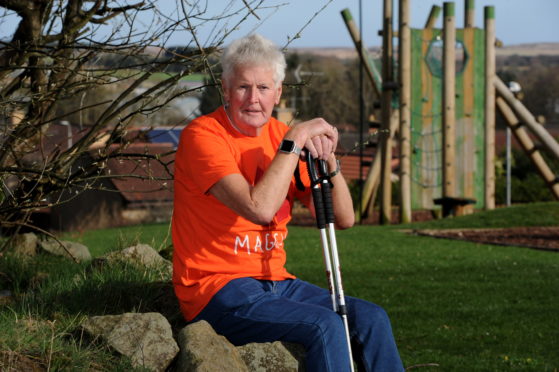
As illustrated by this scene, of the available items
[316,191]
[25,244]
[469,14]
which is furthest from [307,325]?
[469,14]

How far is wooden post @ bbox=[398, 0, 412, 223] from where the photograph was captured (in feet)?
52.5

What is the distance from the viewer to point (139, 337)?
3.89 m

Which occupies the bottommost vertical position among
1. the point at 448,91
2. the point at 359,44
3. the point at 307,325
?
the point at 307,325

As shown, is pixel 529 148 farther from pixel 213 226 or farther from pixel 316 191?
pixel 213 226

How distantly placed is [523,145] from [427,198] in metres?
1.98

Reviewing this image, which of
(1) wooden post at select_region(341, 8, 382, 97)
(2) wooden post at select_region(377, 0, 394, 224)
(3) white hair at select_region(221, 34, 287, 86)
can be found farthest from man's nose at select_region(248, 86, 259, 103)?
(1) wooden post at select_region(341, 8, 382, 97)

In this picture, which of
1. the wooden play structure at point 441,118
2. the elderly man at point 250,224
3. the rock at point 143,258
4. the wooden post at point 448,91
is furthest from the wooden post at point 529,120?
the elderly man at point 250,224

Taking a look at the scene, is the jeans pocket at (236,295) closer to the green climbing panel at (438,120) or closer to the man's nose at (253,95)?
the man's nose at (253,95)

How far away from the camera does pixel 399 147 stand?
52.9 feet

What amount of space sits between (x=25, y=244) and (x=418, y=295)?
360 centimetres

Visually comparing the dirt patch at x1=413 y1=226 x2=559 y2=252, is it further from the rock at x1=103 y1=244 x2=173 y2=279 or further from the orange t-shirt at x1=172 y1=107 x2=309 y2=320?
the orange t-shirt at x1=172 y1=107 x2=309 y2=320

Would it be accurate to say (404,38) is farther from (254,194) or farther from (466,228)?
(254,194)

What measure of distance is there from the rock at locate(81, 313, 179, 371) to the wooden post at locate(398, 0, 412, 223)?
12.4 metres

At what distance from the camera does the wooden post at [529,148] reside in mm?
16656
